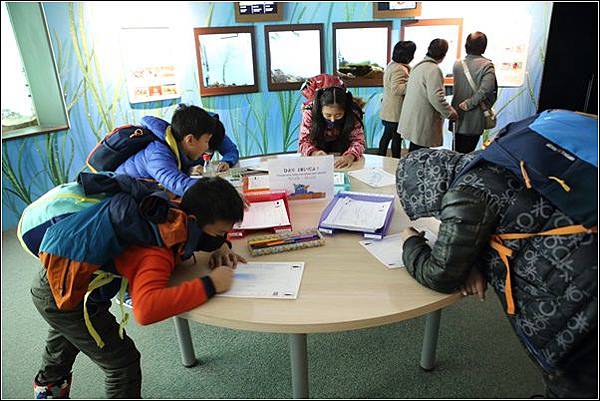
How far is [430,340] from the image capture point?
1.74 m

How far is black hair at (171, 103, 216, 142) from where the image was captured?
5.61 ft

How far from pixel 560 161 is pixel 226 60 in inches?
145

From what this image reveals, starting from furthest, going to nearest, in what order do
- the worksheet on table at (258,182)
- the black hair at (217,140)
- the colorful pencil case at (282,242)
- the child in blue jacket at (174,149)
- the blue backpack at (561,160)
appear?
the black hair at (217,140) → the worksheet on table at (258,182) → the child in blue jacket at (174,149) → the colorful pencil case at (282,242) → the blue backpack at (561,160)

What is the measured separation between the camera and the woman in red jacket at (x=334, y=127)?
2.34 metres

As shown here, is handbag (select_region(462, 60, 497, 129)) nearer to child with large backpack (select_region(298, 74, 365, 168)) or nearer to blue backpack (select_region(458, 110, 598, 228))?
child with large backpack (select_region(298, 74, 365, 168))

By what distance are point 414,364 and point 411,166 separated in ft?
3.53

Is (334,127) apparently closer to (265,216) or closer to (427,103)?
(265,216)

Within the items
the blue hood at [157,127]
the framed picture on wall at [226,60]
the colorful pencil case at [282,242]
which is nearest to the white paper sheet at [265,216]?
the colorful pencil case at [282,242]

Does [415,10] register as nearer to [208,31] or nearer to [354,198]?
[208,31]

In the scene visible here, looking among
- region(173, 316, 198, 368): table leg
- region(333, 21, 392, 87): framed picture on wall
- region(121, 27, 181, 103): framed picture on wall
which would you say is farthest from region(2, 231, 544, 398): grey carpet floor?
region(333, 21, 392, 87): framed picture on wall

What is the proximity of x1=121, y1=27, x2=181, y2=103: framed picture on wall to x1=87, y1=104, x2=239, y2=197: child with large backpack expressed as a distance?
7.37ft

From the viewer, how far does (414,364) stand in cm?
182

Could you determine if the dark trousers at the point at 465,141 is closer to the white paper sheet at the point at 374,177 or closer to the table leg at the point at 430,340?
the white paper sheet at the point at 374,177

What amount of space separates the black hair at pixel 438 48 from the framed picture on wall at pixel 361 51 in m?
0.95
